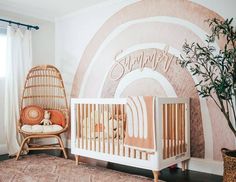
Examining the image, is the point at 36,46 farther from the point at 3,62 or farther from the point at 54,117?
the point at 54,117

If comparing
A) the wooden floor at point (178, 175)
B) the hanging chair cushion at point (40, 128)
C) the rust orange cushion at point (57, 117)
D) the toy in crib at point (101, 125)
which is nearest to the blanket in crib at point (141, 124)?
the toy in crib at point (101, 125)

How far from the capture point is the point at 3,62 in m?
3.50

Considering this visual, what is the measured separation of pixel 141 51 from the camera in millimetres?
3059

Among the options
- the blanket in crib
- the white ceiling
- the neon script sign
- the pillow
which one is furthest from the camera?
the white ceiling

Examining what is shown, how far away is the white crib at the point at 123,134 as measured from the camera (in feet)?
7.16

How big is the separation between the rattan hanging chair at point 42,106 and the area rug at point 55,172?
260 mm

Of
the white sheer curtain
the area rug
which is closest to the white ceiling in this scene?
the white sheer curtain

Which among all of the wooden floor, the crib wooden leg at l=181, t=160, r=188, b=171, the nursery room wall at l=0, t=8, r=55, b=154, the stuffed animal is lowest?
the wooden floor

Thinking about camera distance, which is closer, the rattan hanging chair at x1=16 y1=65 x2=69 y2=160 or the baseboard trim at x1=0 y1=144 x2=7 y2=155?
the rattan hanging chair at x1=16 y1=65 x2=69 y2=160

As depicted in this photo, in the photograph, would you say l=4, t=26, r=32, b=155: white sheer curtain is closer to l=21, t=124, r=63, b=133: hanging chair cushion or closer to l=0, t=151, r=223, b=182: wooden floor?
l=21, t=124, r=63, b=133: hanging chair cushion

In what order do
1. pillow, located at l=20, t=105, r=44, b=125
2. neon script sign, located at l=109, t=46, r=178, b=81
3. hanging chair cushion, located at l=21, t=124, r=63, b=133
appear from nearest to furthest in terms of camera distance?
1. neon script sign, located at l=109, t=46, r=178, b=81
2. hanging chair cushion, located at l=21, t=124, r=63, b=133
3. pillow, located at l=20, t=105, r=44, b=125

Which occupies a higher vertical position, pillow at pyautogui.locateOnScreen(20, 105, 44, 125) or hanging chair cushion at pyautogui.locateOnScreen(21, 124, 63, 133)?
pillow at pyautogui.locateOnScreen(20, 105, 44, 125)

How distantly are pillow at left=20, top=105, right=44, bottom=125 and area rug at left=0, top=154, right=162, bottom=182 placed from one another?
54cm

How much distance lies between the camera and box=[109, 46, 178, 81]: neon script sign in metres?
2.84
